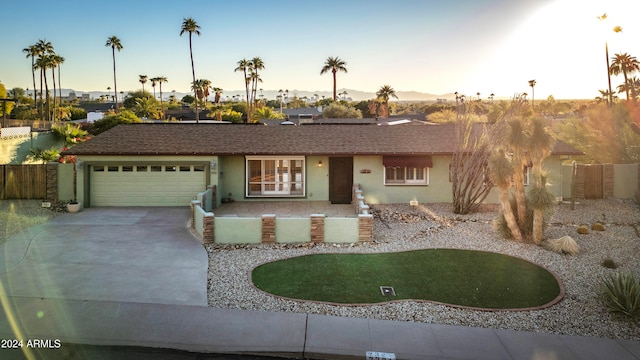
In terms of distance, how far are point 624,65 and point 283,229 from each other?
52531 mm

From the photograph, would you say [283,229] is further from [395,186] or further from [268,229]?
[395,186]

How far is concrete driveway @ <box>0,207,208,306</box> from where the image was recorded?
10336 millimetres

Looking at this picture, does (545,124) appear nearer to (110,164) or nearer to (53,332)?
(53,332)

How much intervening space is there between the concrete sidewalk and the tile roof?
482 inches

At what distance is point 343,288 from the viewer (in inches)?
424

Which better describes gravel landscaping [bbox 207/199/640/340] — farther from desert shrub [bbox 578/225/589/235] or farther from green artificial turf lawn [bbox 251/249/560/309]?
green artificial turf lawn [bbox 251/249/560/309]

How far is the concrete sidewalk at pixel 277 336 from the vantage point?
780 cm

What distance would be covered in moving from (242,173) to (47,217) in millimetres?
8149

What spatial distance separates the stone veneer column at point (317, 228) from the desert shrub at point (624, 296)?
7726 millimetres

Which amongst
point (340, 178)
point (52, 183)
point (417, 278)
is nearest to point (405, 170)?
point (340, 178)

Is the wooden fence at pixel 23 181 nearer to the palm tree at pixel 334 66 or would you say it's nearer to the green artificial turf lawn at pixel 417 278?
the green artificial turf lawn at pixel 417 278

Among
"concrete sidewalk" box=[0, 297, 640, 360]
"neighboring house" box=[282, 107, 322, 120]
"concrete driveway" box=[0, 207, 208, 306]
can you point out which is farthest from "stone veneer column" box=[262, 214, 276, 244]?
"neighboring house" box=[282, 107, 322, 120]

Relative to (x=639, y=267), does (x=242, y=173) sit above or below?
above

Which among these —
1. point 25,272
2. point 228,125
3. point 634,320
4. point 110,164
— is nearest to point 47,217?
point 110,164
